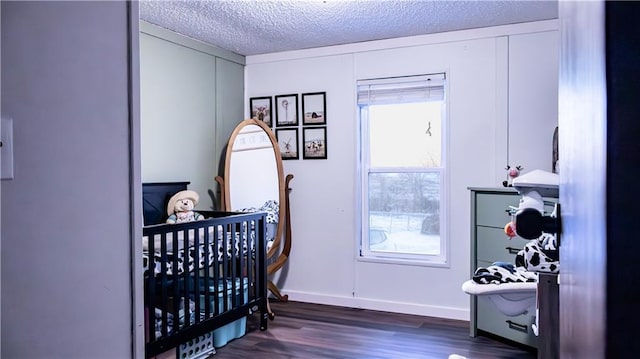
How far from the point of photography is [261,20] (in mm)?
3094

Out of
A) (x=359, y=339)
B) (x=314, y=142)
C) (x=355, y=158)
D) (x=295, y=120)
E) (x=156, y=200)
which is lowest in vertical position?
(x=359, y=339)

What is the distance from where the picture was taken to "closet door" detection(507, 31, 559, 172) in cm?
318

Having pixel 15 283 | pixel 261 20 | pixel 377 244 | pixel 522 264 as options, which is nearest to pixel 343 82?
pixel 261 20

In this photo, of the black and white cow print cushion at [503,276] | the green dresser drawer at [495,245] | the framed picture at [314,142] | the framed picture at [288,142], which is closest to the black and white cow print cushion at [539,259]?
the black and white cow print cushion at [503,276]

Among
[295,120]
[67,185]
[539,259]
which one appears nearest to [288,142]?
[295,120]

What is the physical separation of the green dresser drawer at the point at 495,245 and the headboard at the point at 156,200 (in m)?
2.13

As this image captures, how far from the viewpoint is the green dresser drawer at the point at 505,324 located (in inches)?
106

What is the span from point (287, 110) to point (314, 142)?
14.8 inches

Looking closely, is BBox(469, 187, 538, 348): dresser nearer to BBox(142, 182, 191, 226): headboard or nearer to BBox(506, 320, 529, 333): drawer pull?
BBox(506, 320, 529, 333): drawer pull

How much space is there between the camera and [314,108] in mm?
3900

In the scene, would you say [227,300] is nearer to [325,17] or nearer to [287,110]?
[287,110]

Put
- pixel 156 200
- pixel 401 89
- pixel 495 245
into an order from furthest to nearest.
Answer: pixel 401 89 → pixel 156 200 → pixel 495 245

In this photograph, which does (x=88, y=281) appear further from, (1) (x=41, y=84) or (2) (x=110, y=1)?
(2) (x=110, y=1)

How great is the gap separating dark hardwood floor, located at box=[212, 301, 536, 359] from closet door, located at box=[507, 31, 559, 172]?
1.27m
